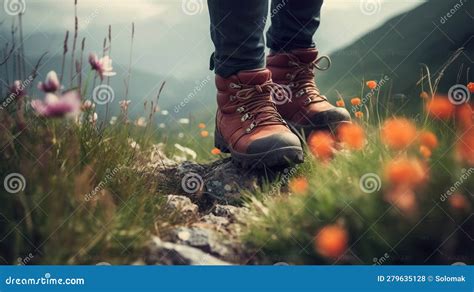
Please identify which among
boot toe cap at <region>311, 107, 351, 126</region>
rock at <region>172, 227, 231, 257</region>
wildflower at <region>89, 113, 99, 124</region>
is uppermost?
wildflower at <region>89, 113, 99, 124</region>

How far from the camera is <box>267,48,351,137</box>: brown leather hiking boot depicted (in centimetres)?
290

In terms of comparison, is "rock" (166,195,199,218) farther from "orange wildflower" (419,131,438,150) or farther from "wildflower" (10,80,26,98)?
"orange wildflower" (419,131,438,150)

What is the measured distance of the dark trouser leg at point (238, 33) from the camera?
2.47m

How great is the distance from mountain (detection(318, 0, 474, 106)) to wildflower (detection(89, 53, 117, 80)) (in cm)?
143

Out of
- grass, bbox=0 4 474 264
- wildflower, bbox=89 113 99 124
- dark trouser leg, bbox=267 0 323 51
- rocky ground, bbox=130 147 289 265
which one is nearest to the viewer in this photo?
grass, bbox=0 4 474 264

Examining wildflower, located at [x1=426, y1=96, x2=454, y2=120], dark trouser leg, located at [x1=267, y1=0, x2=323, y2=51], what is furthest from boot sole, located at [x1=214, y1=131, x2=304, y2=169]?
dark trouser leg, located at [x1=267, y1=0, x2=323, y2=51]

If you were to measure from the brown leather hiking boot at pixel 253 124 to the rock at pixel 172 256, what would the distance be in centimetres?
75

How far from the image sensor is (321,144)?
2744 mm

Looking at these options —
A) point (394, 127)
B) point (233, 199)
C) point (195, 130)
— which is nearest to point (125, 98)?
point (233, 199)

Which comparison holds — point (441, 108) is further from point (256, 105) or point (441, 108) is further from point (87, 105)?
point (87, 105)

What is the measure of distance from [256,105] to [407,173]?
1.04m

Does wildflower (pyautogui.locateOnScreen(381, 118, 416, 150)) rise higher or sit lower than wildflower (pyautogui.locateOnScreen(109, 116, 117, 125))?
higher

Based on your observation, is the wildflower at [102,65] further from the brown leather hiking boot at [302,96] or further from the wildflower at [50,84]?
the brown leather hiking boot at [302,96]

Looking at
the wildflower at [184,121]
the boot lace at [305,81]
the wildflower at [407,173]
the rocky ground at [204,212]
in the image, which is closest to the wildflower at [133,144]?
the rocky ground at [204,212]
